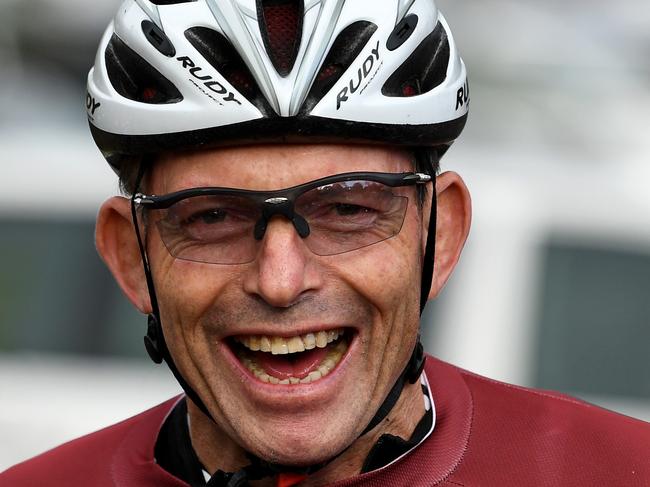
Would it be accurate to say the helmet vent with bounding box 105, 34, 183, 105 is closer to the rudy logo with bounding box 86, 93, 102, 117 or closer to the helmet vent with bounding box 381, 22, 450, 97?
the rudy logo with bounding box 86, 93, 102, 117

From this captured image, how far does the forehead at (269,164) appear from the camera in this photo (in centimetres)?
328

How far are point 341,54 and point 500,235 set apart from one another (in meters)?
4.47

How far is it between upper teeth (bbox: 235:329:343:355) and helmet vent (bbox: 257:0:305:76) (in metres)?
0.67

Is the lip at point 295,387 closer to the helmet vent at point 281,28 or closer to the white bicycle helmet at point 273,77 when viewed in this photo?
the white bicycle helmet at point 273,77

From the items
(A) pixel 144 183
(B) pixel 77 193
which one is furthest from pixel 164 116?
(B) pixel 77 193

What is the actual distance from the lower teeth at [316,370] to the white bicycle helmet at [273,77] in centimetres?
52

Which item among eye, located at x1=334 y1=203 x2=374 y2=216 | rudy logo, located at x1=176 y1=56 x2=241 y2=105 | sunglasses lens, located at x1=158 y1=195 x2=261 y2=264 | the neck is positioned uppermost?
rudy logo, located at x1=176 y1=56 x2=241 y2=105

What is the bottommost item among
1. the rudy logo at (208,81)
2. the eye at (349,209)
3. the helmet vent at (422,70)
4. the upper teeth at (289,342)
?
the upper teeth at (289,342)

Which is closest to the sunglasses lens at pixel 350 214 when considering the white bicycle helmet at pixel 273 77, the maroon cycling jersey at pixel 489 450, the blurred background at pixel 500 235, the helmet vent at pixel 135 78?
the white bicycle helmet at pixel 273 77

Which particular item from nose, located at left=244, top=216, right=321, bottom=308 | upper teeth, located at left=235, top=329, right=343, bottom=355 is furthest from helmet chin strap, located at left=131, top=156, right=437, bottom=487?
nose, located at left=244, top=216, right=321, bottom=308

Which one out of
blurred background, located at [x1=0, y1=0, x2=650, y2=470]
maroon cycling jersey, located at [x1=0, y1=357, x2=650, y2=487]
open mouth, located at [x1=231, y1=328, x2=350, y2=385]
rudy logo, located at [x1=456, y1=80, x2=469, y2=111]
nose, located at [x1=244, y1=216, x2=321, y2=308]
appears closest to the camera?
nose, located at [x1=244, y1=216, x2=321, y2=308]

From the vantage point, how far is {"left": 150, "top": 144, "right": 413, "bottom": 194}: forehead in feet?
10.8

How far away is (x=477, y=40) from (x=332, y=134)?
6541 mm

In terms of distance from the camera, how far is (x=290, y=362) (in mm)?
3342
